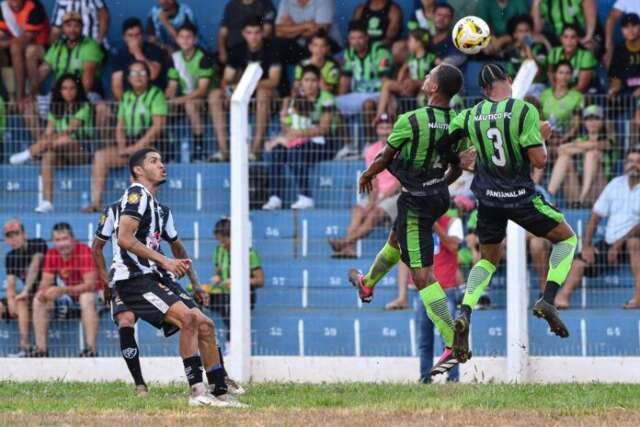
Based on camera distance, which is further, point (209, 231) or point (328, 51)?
point (328, 51)

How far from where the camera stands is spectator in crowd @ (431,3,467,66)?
1689 cm

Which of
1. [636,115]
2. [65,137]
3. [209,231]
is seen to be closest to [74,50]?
[65,137]

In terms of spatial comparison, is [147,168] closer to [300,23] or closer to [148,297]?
[148,297]

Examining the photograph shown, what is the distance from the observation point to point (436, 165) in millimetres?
11344

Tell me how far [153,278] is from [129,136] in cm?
483

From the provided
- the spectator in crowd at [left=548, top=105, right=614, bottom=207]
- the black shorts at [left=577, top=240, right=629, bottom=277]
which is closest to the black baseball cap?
the spectator in crowd at [left=548, top=105, right=614, bottom=207]

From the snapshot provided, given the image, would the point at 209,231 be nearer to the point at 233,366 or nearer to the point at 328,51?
the point at 233,366

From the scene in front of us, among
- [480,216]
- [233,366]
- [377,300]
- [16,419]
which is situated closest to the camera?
[16,419]

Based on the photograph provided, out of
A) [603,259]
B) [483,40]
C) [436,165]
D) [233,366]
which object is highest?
[483,40]

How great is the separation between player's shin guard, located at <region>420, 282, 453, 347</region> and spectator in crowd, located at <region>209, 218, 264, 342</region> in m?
3.75

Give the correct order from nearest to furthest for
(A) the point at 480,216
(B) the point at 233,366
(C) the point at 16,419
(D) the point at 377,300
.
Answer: (C) the point at 16,419 < (A) the point at 480,216 < (B) the point at 233,366 < (D) the point at 377,300

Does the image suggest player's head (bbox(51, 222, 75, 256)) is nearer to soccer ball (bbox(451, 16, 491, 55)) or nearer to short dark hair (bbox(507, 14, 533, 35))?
soccer ball (bbox(451, 16, 491, 55))

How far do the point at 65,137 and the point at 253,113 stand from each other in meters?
2.08

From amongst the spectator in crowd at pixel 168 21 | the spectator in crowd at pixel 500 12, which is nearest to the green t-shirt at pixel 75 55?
the spectator in crowd at pixel 168 21
